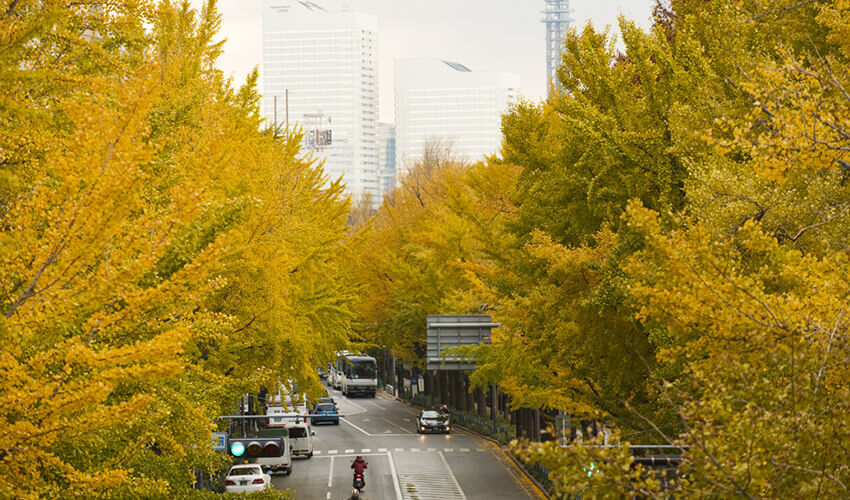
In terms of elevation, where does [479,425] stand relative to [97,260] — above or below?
below

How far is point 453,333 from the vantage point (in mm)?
33906

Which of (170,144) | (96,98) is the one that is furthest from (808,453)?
(170,144)

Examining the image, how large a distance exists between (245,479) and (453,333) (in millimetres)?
8421

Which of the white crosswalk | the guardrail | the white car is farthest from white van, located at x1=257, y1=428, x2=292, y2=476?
the guardrail

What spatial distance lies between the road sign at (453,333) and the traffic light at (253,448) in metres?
14.8

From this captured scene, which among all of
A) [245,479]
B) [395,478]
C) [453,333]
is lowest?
[395,478]

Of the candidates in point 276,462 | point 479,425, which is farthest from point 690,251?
point 479,425

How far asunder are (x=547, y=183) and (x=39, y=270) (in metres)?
14.7

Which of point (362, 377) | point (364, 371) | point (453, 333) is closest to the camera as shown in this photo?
point (453, 333)

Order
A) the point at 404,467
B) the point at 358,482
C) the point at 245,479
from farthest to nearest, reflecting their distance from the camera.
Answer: the point at 404,467 < the point at 358,482 < the point at 245,479

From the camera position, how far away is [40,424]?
29.5ft

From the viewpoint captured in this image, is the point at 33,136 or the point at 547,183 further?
the point at 547,183

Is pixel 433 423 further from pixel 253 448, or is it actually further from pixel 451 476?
pixel 253 448

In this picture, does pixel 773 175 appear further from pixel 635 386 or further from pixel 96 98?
pixel 635 386
